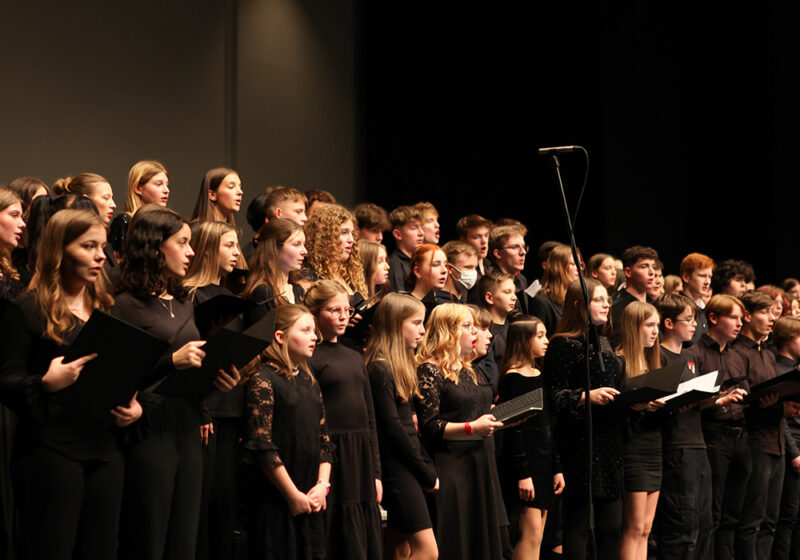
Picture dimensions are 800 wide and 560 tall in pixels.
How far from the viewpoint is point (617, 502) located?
4383mm

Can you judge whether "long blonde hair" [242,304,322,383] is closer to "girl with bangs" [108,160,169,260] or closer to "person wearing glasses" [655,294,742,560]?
"girl with bangs" [108,160,169,260]

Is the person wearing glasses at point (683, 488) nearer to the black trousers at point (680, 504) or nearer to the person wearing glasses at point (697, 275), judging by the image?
the black trousers at point (680, 504)

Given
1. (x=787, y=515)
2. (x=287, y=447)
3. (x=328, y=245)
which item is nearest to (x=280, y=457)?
(x=287, y=447)

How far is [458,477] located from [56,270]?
74.5 inches

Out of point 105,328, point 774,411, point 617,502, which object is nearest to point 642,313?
point 617,502

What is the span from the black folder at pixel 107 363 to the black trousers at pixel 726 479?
134 inches

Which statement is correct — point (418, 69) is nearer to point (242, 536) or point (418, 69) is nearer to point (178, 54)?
point (178, 54)

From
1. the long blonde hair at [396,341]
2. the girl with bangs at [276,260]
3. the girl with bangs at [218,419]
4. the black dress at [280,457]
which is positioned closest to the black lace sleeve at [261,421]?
the black dress at [280,457]

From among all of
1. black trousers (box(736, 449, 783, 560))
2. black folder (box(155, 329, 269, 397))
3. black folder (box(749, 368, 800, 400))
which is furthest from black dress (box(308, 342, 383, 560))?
black trousers (box(736, 449, 783, 560))

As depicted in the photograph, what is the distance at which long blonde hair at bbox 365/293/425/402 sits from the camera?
399 cm

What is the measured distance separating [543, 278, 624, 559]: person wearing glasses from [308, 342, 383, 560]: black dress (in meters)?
1.00

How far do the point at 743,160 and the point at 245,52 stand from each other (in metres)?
4.35

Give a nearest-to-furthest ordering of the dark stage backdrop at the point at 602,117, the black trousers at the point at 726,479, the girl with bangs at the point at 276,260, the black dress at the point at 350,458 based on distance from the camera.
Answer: the black dress at the point at 350,458 → the girl with bangs at the point at 276,260 → the black trousers at the point at 726,479 → the dark stage backdrop at the point at 602,117

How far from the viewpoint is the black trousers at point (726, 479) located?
17.0 feet
